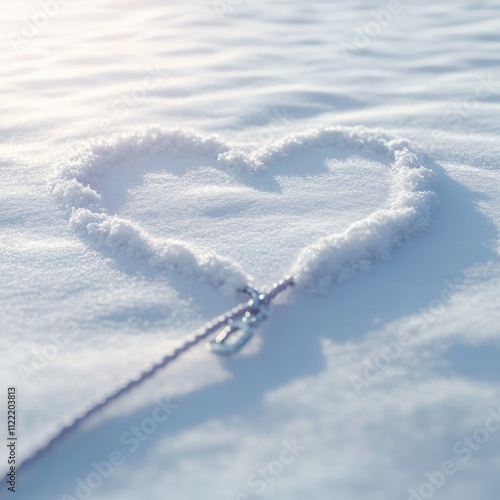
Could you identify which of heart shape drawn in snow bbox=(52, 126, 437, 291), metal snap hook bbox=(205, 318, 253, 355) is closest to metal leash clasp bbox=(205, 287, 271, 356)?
metal snap hook bbox=(205, 318, 253, 355)

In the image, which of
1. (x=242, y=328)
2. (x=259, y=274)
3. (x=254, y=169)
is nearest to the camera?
(x=242, y=328)

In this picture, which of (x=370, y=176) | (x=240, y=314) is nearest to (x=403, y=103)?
(x=370, y=176)

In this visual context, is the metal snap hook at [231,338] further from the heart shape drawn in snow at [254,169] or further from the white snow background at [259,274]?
the heart shape drawn in snow at [254,169]

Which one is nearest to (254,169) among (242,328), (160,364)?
(242,328)

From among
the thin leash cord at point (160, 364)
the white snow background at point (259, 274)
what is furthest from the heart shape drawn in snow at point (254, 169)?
the thin leash cord at point (160, 364)

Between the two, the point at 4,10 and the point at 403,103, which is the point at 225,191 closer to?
the point at 403,103

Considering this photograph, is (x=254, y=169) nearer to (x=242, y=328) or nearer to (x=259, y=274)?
(x=259, y=274)

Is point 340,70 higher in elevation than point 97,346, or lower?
higher

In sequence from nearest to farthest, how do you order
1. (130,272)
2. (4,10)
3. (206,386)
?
(206,386) < (130,272) < (4,10)
